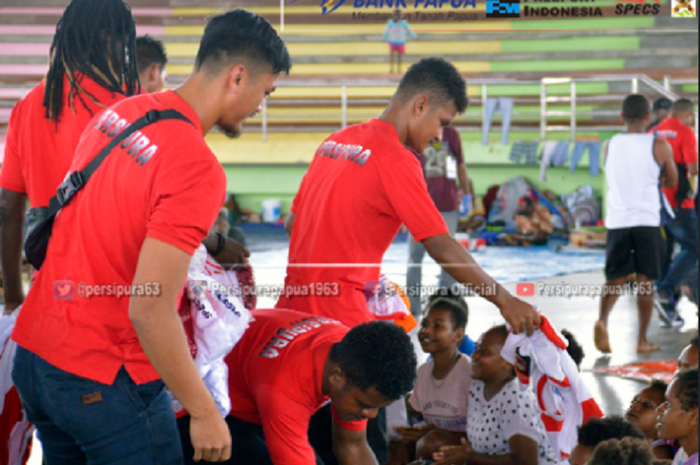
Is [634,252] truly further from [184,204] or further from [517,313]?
[184,204]

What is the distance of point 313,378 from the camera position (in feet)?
5.59

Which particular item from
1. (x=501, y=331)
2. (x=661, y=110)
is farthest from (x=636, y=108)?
(x=501, y=331)

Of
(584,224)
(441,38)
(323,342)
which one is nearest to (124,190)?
(323,342)

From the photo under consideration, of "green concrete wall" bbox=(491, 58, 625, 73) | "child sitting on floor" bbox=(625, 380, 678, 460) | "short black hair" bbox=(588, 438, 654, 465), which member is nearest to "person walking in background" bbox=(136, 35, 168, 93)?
"short black hair" bbox=(588, 438, 654, 465)

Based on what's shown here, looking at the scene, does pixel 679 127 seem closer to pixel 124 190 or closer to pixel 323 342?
pixel 323 342

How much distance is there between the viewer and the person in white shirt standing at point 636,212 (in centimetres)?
412

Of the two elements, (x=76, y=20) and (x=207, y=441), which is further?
(x=76, y=20)

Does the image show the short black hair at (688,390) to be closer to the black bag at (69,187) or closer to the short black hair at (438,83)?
the short black hair at (438,83)

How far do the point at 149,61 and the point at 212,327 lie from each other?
3.58 ft

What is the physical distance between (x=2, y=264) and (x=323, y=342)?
0.89 metres

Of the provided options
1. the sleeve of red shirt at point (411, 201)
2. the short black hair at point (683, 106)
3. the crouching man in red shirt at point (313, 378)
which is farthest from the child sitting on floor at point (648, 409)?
the short black hair at point (683, 106)

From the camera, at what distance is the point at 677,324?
472cm

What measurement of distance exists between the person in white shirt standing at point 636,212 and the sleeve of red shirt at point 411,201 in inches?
97.6

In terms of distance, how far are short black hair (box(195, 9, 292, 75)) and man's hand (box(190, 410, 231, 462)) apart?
586 millimetres
